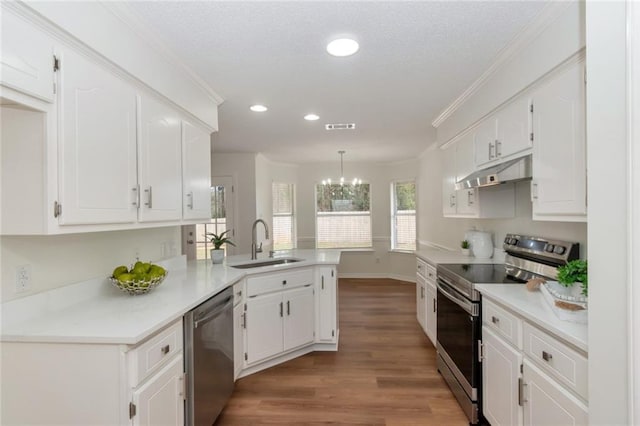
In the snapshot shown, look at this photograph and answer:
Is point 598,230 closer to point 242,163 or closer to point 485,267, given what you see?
point 485,267

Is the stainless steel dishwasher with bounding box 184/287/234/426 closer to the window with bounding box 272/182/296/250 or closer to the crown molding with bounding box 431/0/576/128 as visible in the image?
the crown molding with bounding box 431/0/576/128

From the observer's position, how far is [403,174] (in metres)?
6.76

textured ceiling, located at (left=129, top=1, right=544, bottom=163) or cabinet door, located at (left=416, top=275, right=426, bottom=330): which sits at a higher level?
textured ceiling, located at (left=129, top=1, right=544, bottom=163)

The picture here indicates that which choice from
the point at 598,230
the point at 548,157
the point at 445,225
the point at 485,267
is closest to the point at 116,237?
the point at 598,230

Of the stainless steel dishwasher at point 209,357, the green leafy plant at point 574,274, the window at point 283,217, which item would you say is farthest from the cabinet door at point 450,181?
the window at point 283,217

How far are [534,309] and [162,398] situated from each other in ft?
6.17

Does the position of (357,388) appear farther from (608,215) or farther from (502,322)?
(608,215)

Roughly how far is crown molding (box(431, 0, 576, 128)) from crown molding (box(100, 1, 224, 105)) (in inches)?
85.3

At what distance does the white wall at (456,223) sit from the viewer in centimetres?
229

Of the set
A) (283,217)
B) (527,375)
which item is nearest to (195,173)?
(527,375)

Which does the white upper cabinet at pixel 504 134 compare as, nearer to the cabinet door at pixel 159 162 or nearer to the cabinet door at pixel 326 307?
the cabinet door at pixel 326 307

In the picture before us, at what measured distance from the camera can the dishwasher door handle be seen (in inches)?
73.7

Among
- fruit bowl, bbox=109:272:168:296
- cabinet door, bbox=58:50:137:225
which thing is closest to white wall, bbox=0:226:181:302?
fruit bowl, bbox=109:272:168:296

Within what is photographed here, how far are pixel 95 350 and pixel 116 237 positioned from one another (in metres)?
1.03
